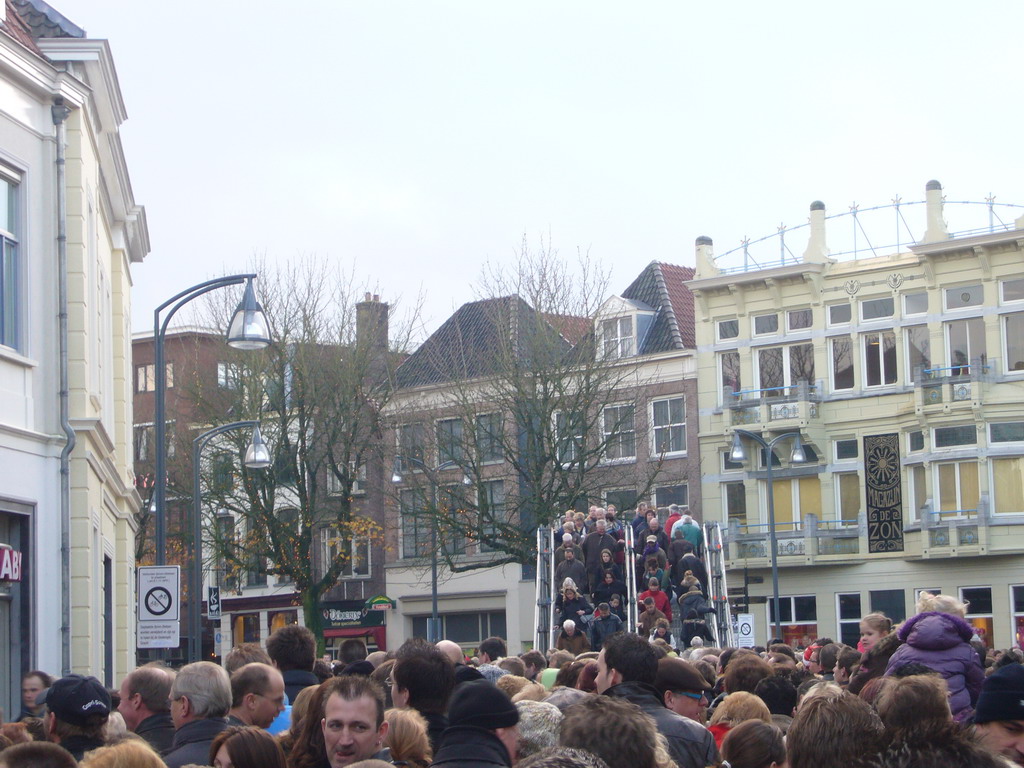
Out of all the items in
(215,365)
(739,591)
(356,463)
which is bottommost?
(739,591)

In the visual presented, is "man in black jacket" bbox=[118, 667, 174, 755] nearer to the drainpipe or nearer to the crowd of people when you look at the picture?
the crowd of people

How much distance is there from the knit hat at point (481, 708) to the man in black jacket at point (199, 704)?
1.48 meters

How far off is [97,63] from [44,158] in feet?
6.05

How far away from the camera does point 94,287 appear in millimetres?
22156

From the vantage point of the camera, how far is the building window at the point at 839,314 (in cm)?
5084

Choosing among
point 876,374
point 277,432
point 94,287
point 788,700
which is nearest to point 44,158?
point 94,287

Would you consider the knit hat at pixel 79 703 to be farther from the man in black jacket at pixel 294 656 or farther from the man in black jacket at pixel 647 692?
the man in black jacket at pixel 647 692

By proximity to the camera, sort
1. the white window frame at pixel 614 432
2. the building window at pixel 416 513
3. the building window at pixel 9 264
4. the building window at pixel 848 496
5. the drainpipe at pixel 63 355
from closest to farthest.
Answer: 1. the building window at pixel 9 264
2. the drainpipe at pixel 63 355
3. the white window frame at pixel 614 432
4. the building window at pixel 416 513
5. the building window at pixel 848 496

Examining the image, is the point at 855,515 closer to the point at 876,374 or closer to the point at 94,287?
the point at 876,374

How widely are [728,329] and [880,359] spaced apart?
5.30 m

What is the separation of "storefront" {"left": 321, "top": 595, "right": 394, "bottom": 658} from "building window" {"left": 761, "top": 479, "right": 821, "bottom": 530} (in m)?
16.0

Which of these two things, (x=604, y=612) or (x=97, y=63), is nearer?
(x=97, y=63)

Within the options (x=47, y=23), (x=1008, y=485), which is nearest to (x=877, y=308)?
(x=1008, y=485)

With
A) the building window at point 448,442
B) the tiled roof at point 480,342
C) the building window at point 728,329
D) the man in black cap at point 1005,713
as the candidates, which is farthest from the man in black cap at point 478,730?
the building window at point 728,329
